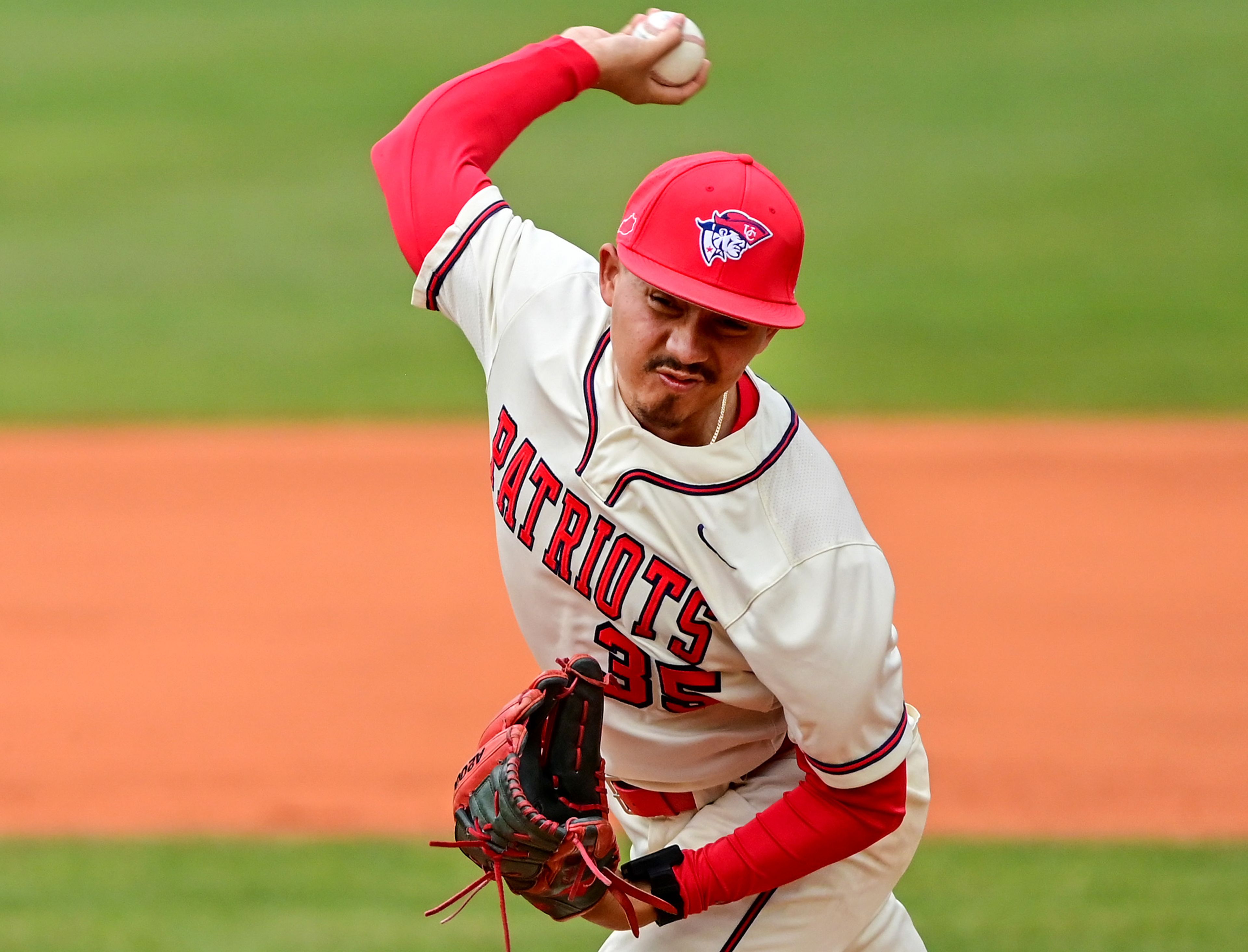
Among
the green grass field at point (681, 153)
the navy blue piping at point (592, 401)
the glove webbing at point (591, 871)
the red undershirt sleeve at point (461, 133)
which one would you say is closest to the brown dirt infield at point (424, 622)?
the green grass field at point (681, 153)

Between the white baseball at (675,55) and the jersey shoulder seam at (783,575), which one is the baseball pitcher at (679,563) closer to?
the jersey shoulder seam at (783,575)

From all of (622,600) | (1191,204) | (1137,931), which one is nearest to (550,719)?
(622,600)

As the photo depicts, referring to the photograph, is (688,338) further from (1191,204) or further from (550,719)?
(1191,204)

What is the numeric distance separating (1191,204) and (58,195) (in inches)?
463

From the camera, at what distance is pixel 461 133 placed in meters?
3.17

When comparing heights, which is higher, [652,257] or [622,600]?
[652,257]

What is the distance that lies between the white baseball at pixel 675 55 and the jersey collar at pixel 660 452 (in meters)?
0.79

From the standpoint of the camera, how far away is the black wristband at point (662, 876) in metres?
2.83

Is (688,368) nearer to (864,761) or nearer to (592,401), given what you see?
(592,401)

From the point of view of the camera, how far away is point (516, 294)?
9.81 feet

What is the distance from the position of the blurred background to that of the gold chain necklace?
269cm

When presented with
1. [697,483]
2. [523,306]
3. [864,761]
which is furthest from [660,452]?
[864,761]

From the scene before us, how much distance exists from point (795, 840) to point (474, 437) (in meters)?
8.52

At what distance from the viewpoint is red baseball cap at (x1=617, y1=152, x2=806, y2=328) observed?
8.21ft
